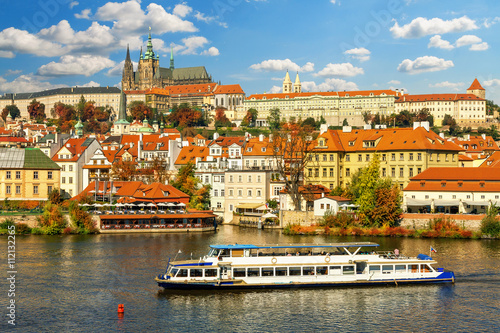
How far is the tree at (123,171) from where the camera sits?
77.9 metres

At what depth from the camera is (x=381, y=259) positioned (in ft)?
131

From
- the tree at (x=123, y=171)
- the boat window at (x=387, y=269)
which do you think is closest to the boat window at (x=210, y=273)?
the boat window at (x=387, y=269)

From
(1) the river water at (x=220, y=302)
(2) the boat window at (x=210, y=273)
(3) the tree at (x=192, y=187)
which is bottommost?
(1) the river water at (x=220, y=302)

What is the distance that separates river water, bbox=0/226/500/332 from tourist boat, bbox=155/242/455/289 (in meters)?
0.80

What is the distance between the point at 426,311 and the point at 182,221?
34389 mm

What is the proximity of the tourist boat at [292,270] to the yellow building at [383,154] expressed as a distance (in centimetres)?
3107

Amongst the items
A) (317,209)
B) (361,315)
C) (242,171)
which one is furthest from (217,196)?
(361,315)

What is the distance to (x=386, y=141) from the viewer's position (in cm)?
7344

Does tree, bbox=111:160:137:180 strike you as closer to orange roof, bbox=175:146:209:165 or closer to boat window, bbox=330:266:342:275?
orange roof, bbox=175:146:209:165

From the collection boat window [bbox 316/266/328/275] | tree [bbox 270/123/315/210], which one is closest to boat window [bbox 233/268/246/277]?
boat window [bbox 316/266/328/275]

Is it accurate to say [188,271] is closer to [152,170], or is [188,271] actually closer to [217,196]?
[217,196]

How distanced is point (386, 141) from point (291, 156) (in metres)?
13.7

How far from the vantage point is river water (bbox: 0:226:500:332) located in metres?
30.9

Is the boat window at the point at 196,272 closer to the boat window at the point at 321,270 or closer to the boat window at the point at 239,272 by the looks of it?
the boat window at the point at 239,272
